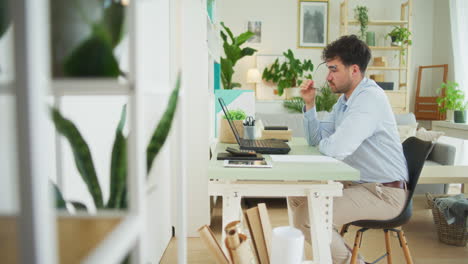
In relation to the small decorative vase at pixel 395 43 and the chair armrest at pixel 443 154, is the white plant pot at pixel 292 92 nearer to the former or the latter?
the small decorative vase at pixel 395 43

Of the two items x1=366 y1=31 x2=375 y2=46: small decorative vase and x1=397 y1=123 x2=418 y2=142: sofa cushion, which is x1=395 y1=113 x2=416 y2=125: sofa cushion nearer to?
x1=397 y1=123 x2=418 y2=142: sofa cushion

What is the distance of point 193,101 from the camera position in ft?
8.89

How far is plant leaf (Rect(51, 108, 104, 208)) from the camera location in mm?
699

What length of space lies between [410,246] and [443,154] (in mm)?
1494

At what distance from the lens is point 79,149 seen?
0.74 meters

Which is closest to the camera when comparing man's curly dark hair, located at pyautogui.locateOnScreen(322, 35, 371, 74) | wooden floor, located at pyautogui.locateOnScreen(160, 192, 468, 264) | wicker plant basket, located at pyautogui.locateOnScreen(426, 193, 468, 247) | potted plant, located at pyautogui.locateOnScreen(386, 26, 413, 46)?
man's curly dark hair, located at pyautogui.locateOnScreen(322, 35, 371, 74)

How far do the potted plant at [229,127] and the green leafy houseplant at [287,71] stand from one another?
3.88m

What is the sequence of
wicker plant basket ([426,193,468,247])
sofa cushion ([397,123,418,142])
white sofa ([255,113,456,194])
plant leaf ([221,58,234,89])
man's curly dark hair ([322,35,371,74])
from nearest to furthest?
man's curly dark hair ([322,35,371,74]), wicker plant basket ([426,193,468,247]), white sofa ([255,113,456,194]), sofa cushion ([397,123,418,142]), plant leaf ([221,58,234,89])

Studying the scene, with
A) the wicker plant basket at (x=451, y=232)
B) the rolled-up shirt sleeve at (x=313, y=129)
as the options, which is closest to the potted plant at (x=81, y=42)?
the rolled-up shirt sleeve at (x=313, y=129)

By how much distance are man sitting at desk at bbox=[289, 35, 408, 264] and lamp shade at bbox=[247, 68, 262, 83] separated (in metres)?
4.04

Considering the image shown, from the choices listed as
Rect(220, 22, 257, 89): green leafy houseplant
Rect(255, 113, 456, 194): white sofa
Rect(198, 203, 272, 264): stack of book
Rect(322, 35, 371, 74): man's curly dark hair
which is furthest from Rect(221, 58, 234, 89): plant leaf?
Rect(198, 203, 272, 264): stack of book

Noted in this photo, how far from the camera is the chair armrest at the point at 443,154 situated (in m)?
3.55

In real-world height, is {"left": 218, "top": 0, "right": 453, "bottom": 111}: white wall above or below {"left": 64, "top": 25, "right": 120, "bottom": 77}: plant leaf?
above

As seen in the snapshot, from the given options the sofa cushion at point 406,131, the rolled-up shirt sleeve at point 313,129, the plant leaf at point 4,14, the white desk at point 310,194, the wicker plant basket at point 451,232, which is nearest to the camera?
the plant leaf at point 4,14
